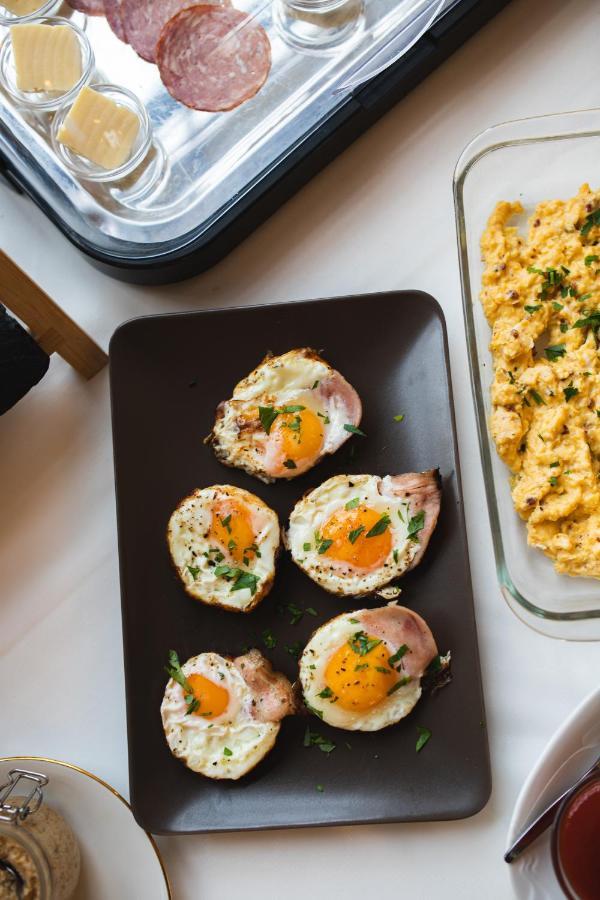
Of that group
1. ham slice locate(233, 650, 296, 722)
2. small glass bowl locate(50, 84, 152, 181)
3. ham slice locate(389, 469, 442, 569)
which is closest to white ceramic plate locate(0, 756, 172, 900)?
ham slice locate(233, 650, 296, 722)

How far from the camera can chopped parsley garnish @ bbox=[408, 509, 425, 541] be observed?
1872mm

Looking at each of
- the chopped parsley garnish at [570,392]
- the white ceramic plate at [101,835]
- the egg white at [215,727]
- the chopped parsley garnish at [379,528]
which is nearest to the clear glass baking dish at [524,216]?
the chopped parsley garnish at [570,392]

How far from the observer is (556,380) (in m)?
1.75

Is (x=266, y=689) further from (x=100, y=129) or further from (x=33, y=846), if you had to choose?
(x=100, y=129)

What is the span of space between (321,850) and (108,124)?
1.55 meters

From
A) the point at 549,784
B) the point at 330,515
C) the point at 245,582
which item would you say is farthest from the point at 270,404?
the point at 549,784

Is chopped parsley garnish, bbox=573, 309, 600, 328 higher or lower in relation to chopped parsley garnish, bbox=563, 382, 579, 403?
higher

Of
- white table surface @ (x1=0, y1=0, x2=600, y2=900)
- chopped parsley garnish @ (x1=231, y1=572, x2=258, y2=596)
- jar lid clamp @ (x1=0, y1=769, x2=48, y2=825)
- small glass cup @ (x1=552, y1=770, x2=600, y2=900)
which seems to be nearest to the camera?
small glass cup @ (x1=552, y1=770, x2=600, y2=900)

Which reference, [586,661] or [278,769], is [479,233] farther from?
[278,769]

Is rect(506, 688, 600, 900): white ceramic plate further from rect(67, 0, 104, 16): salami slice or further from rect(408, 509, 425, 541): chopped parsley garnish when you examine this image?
rect(67, 0, 104, 16): salami slice

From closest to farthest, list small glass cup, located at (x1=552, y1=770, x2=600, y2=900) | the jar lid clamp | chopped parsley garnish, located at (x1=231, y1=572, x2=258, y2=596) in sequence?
small glass cup, located at (x1=552, y1=770, x2=600, y2=900), the jar lid clamp, chopped parsley garnish, located at (x1=231, y1=572, x2=258, y2=596)

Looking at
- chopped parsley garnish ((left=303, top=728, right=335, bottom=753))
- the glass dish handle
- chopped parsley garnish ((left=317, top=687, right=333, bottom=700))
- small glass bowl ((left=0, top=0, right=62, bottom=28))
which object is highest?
small glass bowl ((left=0, top=0, right=62, bottom=28))

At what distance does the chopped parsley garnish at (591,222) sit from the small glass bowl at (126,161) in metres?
0.90

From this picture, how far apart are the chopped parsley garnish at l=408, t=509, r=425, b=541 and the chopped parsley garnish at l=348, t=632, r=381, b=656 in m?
0.22
